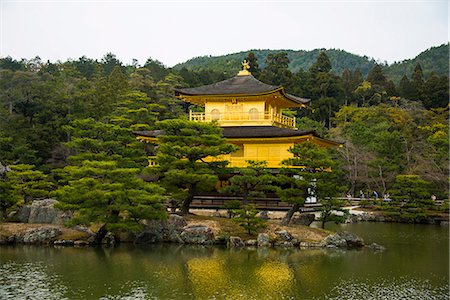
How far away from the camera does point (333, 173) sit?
70.6ft

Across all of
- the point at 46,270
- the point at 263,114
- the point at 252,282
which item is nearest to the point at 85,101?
the point at 263,114

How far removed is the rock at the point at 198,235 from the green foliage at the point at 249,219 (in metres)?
1.16

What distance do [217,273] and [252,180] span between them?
672 centimetres

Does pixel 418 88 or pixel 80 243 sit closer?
pixel 80 243

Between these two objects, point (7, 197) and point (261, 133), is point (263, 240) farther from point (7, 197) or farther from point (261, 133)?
point (7, 197)

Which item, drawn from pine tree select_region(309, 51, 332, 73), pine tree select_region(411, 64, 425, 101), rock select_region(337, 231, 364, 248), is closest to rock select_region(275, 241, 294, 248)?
rock select_region(337, 231, 364, 248)

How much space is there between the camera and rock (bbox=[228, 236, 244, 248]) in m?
20.1

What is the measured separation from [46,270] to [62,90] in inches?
988

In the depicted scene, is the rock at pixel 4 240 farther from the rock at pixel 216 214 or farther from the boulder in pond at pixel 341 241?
the boulder in pond at pixel 341 241

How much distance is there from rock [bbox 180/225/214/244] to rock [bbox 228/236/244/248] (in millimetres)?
791

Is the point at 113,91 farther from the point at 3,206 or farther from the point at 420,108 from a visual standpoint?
the point at 420,108

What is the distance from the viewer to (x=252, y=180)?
2169cm

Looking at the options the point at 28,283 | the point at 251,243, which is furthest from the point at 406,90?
the point at 28,283

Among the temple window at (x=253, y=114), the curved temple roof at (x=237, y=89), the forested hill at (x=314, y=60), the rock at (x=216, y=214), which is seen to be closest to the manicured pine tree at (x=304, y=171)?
the rock at (x=216, y=214)
